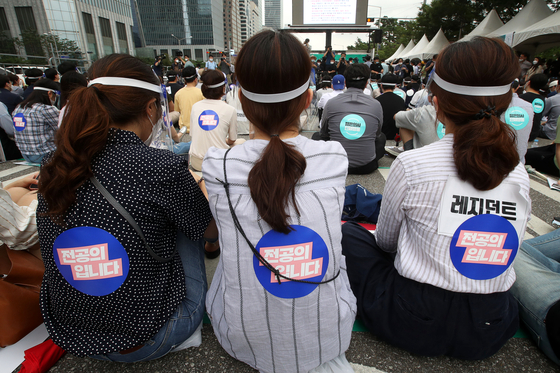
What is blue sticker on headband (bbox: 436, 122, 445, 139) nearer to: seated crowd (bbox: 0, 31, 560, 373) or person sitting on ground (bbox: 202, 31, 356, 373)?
seated crowd (bbox: 0, 31, 560, 373)

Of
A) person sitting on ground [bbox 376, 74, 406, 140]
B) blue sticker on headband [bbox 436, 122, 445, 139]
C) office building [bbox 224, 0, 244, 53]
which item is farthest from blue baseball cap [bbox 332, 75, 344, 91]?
office building [bbox 224, 0, 244, 53]

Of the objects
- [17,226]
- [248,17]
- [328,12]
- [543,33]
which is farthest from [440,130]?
[248,17]

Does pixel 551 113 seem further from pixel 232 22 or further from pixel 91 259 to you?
pixel 232 22

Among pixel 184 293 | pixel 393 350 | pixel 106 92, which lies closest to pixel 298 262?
pixel 184 293

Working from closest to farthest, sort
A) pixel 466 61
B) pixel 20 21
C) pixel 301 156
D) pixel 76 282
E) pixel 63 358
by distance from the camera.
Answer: pixel 301 156
pixel 76 282
pixel 466 61
pixel 63 358
pixel 20 21

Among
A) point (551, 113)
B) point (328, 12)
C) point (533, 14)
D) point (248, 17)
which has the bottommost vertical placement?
point (551, 113)

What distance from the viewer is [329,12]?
20.9 m

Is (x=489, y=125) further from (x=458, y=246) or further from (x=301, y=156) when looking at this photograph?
(x=301, y=156)

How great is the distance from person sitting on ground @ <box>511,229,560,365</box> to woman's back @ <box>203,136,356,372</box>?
3.20 ft

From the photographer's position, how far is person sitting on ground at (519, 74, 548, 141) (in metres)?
5.46

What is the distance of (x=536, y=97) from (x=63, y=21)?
50767mm

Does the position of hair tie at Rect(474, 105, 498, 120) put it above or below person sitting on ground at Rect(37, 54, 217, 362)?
above

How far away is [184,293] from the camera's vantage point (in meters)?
1.36

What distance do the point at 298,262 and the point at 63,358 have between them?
1292 mm
